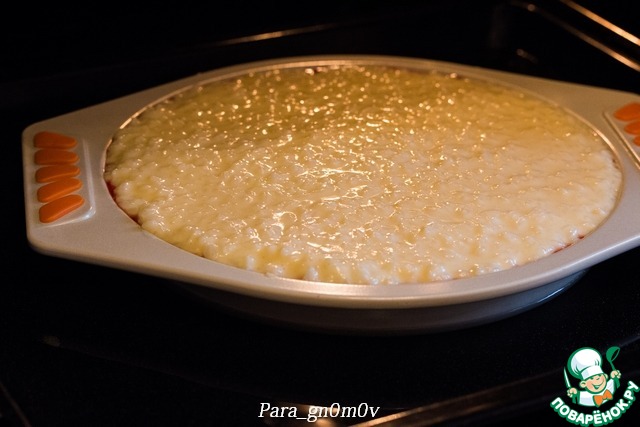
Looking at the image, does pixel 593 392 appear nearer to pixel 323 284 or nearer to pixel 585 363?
pixel 585 363

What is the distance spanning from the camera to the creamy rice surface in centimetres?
128

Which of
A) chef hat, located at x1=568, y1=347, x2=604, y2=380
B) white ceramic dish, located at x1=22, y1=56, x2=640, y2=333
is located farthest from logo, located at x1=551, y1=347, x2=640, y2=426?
white ceramic dish, located at x1=22, y1=56, x2=640, y2=333

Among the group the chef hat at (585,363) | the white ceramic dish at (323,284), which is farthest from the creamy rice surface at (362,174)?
the chef hat at (585,363)

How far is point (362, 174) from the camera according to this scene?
58.9 inches

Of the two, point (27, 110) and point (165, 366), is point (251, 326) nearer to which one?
point (165, 366)

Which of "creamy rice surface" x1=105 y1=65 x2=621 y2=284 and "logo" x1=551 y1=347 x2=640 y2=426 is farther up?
"creamy rice surface" x1=105 y1=65 x2=621 y2=284

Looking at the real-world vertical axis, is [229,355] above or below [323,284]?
below

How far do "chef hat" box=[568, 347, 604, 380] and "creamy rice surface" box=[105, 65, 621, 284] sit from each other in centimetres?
18

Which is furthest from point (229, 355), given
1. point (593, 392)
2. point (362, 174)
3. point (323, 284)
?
point (593, 392)

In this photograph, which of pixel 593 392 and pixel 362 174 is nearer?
pixel 593 392

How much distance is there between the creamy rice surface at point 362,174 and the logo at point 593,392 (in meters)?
0.20

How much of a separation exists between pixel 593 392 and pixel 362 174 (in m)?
0.58

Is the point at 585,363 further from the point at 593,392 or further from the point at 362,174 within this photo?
the point at 362,174

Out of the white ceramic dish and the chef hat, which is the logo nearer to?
the chef hat
